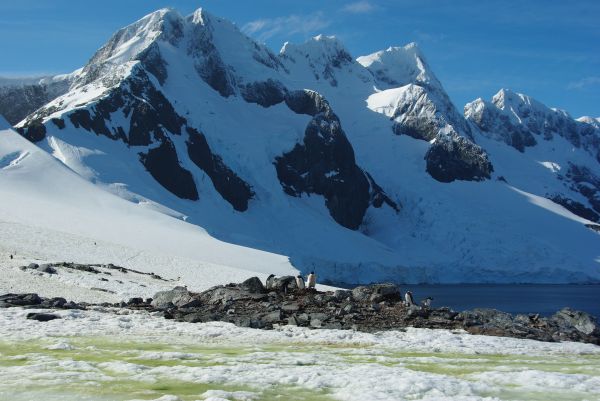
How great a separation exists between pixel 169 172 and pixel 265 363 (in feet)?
442

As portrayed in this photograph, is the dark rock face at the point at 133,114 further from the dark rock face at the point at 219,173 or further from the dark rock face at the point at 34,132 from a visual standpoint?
the dark rock face at the point at 219,173

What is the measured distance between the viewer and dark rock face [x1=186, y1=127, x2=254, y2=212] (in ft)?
540

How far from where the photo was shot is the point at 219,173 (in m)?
169

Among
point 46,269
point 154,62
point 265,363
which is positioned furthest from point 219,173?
point 265,363

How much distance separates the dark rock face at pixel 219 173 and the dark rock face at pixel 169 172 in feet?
35.2

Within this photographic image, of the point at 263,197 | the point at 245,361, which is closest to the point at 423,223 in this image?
the point at 263,197

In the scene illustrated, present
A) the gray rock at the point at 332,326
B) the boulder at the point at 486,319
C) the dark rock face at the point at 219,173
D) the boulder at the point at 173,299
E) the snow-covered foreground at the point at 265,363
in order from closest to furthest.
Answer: the snow-covered foreground at the point at 265,363 → the gray rock at the point at 332,326 → the boulder at the point at 486,319 → the boulder at the point at 173,299 → the dark rock face at the point at 219,173

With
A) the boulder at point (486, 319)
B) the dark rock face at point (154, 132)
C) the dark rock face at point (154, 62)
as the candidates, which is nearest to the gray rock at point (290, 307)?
the boulder at point (486, 319)

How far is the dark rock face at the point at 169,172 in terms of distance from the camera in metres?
148

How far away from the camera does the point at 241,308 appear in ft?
105

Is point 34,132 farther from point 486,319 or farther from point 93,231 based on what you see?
point 486,319

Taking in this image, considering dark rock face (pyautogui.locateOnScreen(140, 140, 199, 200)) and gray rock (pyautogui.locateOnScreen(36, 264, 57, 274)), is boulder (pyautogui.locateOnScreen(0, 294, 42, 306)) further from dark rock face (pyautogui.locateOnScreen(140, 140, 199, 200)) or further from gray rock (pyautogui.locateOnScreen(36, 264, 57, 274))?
dark rock face (pyautogui.locateOnScreen(140, 140, 199, 200))

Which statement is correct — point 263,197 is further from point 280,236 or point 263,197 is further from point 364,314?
point 364,314

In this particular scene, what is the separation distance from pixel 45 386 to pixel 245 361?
5.86m
